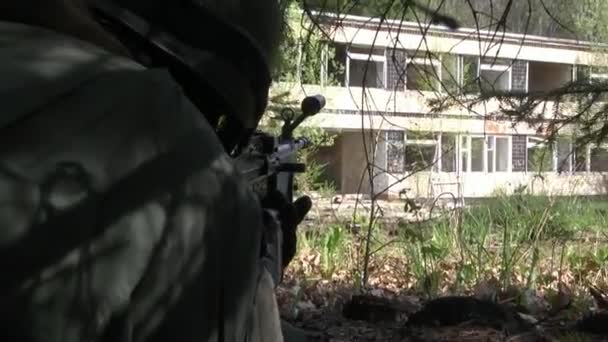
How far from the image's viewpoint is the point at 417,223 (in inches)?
264

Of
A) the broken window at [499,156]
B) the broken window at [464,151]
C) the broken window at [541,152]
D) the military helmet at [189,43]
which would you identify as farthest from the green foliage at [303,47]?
the broken window at [499,156]

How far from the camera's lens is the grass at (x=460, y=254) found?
576 cm

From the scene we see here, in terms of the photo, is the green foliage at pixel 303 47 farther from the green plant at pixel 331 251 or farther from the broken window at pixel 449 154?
the broken window at pixel 449 154

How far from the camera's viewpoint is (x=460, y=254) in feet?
20.7

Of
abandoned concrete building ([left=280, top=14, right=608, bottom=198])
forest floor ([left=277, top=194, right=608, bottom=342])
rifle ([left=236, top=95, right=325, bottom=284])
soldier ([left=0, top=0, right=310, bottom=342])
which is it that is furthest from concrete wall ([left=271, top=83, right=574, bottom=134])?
soldier ([left=0, top=0, right=310, bottom=342])

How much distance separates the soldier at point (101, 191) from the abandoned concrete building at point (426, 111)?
2814 millimetres

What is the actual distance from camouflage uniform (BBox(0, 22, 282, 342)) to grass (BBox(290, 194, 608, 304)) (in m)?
4.41

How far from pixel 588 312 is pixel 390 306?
1.07 m

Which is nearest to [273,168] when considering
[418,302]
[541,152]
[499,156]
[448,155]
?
[418,302]

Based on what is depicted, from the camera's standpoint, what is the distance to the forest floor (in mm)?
4293

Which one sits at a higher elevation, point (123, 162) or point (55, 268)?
point (123, 162)

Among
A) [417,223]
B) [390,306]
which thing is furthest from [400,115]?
[390,306]

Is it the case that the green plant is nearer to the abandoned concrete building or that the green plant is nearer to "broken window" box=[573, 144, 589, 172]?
the abandoned concrete building

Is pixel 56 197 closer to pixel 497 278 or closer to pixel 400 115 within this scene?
pixel 497 278
